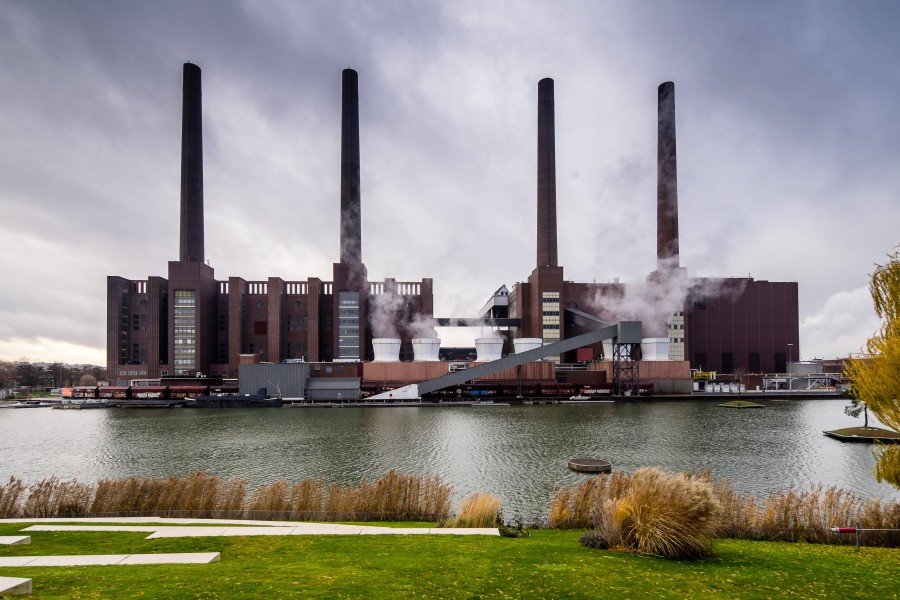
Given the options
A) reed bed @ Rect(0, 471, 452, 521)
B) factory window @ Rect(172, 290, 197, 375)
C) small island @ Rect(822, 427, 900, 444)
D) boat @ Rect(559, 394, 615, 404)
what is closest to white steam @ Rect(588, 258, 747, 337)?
boat @ Rect(559, 394, 615, 404)

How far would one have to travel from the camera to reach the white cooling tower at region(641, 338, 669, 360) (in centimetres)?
7269

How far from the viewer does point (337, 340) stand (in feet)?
260

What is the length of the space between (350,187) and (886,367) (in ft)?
250

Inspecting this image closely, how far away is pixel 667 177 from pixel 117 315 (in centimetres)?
8649

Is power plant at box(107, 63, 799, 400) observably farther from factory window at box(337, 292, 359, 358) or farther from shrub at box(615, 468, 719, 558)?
shrub at box(615, 468, 719, 558)

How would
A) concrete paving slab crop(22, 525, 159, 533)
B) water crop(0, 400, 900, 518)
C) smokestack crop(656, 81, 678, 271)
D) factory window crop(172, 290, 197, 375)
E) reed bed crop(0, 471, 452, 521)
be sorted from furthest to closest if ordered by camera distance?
1. factory window crop(172, 290, 197, 375)
2. smokestack crop(656, 81, 678, 271)
3. water crop(0, 400, 900, 518)
4. reed bed crop(0, 471, 452, 521)
5. concrete paving slab crop(22, 525, 159, 533)

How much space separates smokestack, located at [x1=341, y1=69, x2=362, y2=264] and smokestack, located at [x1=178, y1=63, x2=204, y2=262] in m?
22.3

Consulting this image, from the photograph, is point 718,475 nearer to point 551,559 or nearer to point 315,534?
point 551,559

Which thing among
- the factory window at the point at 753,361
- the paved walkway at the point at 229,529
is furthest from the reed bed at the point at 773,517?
the factory window at the point at 753,361

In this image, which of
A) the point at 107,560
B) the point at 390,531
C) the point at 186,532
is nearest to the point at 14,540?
the point at 186,532

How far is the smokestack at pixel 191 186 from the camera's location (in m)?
78.6

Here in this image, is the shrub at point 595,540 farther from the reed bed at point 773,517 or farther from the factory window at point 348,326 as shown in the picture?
the factory window at point 348,326

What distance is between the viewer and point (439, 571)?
783 cm

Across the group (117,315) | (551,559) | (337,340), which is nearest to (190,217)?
(117,315)
